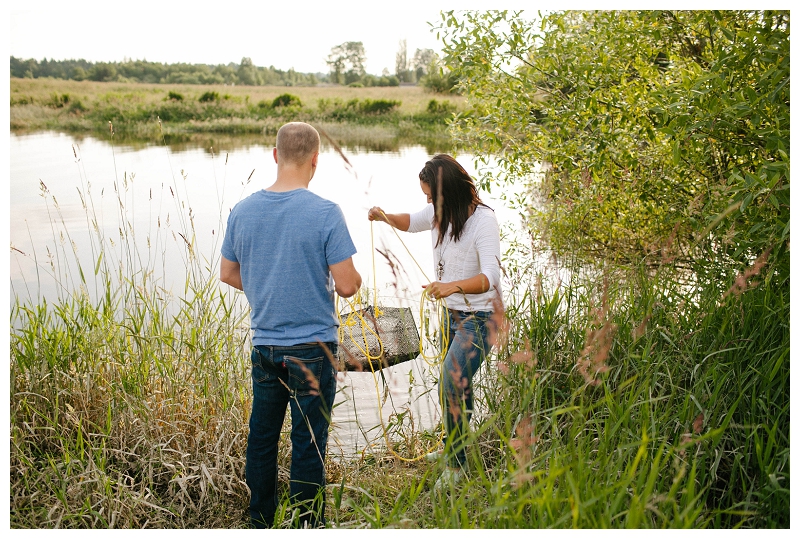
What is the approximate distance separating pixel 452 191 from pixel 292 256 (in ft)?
2.65

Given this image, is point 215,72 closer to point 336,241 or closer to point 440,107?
point 440,107

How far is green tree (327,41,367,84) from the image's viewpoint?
2423 centimetres

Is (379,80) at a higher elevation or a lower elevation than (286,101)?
higher

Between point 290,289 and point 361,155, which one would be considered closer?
point 290,289

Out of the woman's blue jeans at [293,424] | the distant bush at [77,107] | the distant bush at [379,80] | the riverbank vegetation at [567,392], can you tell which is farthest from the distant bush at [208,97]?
the woman's blue jeans at [293,424]

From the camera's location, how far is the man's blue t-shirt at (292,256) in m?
2.20

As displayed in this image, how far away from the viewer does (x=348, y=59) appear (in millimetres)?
24344

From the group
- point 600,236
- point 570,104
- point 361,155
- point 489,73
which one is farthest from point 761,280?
point 361,155

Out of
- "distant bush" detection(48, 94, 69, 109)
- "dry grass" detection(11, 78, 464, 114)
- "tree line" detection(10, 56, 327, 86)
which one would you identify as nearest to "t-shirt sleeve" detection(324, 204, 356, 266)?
"dry grass" detection(11, 78, 464, 114)

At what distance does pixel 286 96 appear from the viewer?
79.6ft

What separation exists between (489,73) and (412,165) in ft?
36.5

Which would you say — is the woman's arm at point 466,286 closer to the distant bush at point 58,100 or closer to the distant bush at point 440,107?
the distant bush at point 440,107

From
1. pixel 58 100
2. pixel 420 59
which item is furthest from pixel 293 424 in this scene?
pixel 58 100
